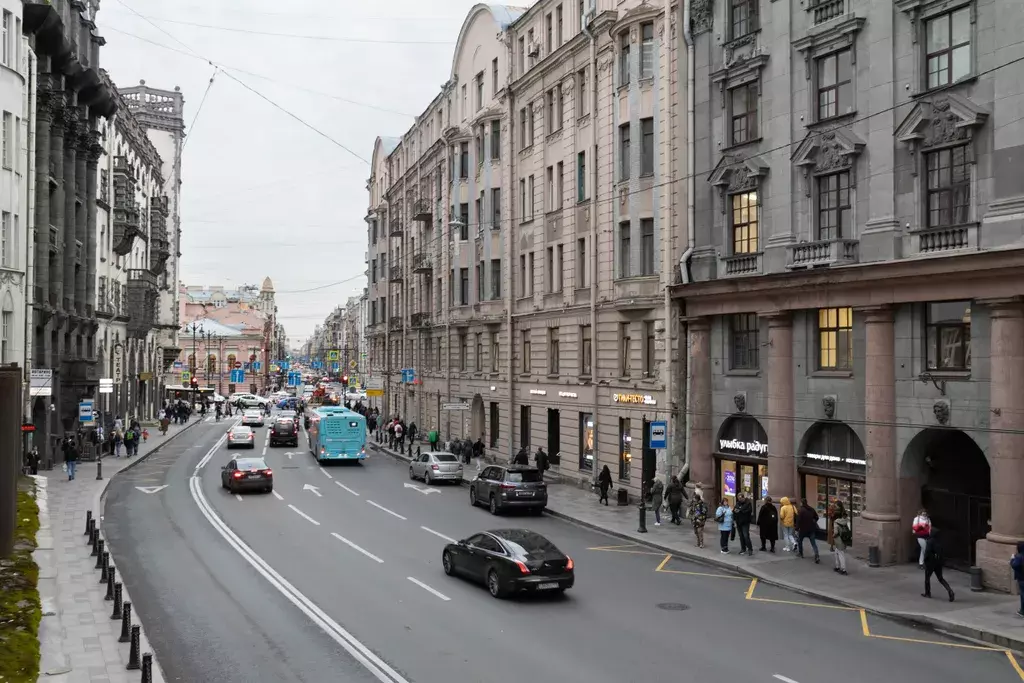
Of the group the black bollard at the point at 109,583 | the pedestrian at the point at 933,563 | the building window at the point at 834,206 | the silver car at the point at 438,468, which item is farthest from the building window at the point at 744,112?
the black bollard at the point at 109,583

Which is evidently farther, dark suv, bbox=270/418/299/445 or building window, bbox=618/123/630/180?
dark suv, bbox=270/418/299/445

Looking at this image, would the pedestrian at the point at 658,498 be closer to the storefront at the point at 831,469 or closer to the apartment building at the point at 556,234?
the apartment building at the point at 556,234

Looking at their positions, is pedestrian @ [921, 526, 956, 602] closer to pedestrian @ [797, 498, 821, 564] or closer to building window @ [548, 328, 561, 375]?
pedestrian @ [797, 498, 821, 564]

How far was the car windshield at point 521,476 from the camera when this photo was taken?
31.9 metres

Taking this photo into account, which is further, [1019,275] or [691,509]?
[691,509]

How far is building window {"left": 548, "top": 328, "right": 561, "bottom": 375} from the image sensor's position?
42125 millimetres

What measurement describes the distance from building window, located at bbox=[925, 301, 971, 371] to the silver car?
2272cm

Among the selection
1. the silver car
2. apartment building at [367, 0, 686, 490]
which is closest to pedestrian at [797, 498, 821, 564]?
apartment building at [367, 0, 686, 490]

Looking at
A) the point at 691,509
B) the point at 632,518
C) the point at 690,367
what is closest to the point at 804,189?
the point at 690,367

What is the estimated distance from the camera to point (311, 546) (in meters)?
25.1

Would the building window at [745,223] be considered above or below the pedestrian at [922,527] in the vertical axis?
above

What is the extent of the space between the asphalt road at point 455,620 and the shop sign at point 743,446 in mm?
5295

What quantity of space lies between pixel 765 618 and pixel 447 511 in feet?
53.2

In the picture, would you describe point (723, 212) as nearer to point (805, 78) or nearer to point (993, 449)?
point (805, 78)
